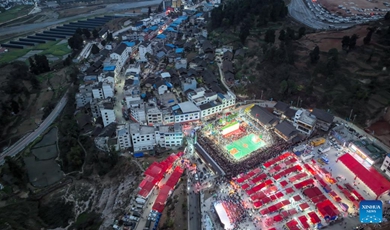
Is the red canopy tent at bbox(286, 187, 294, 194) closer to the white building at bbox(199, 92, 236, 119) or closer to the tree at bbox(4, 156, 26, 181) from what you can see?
the white building at bbox(199, 92, 236, 119)

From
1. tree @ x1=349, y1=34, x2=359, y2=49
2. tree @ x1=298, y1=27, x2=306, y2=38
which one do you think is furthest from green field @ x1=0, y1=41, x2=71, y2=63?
tree @ x1=349, y1=34, x2=359, y2=49

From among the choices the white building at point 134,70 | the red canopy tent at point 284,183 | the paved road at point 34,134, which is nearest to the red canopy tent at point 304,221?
the red canopy tent at point 284,183

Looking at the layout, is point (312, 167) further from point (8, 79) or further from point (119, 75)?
point (8, 79)

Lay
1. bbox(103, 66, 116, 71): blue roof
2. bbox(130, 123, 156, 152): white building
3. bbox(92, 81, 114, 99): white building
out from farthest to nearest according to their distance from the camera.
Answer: bbox(103, 66, 116, 71): blue roof → bbox(92, 81, 114, 99): white building → bbox(130, 123, 156, 152): white building

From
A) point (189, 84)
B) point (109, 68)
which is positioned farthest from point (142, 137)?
point (109, 68)

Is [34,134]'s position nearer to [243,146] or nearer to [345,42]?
[243,146]

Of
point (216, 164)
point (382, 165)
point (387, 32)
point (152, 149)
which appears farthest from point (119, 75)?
point (387, 32)
